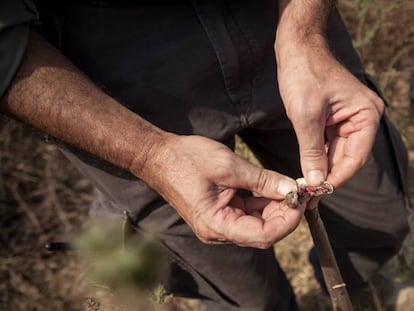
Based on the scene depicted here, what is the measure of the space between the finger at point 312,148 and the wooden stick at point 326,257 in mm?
43

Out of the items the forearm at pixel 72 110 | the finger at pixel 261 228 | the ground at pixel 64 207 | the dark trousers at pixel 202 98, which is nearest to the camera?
the finger at pixel 261 228

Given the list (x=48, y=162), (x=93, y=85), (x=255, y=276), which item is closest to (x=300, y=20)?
(x=93, y=85)

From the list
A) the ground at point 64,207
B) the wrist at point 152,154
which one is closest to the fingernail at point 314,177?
the wrist at point 152,154

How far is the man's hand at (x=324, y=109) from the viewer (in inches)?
44.2

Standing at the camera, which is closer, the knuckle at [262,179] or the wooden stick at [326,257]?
the knuckle at [262,179]

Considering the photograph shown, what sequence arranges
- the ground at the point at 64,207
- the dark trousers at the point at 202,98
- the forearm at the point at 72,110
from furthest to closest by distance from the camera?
the ground at the point at 64,207 → the dark trousers at the point at 202,98 → the forearm at the point at 72,110

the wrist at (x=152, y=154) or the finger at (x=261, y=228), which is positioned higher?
the wrist at (x=152, y=154)

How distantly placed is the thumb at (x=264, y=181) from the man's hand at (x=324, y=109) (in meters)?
0.07

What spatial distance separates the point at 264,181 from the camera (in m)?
1.07

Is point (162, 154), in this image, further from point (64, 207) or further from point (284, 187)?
point (64, 207)

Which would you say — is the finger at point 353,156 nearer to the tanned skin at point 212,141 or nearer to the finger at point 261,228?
the tanned skin at point 212,141

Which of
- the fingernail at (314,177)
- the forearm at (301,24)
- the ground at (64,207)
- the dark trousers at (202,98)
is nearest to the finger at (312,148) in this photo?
the fingernail at (314,177)

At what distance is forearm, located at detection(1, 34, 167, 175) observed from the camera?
45.7 inches

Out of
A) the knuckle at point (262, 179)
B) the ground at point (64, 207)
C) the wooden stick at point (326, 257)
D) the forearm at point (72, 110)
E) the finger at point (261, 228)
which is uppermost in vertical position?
the forearm at point (72, 110)
